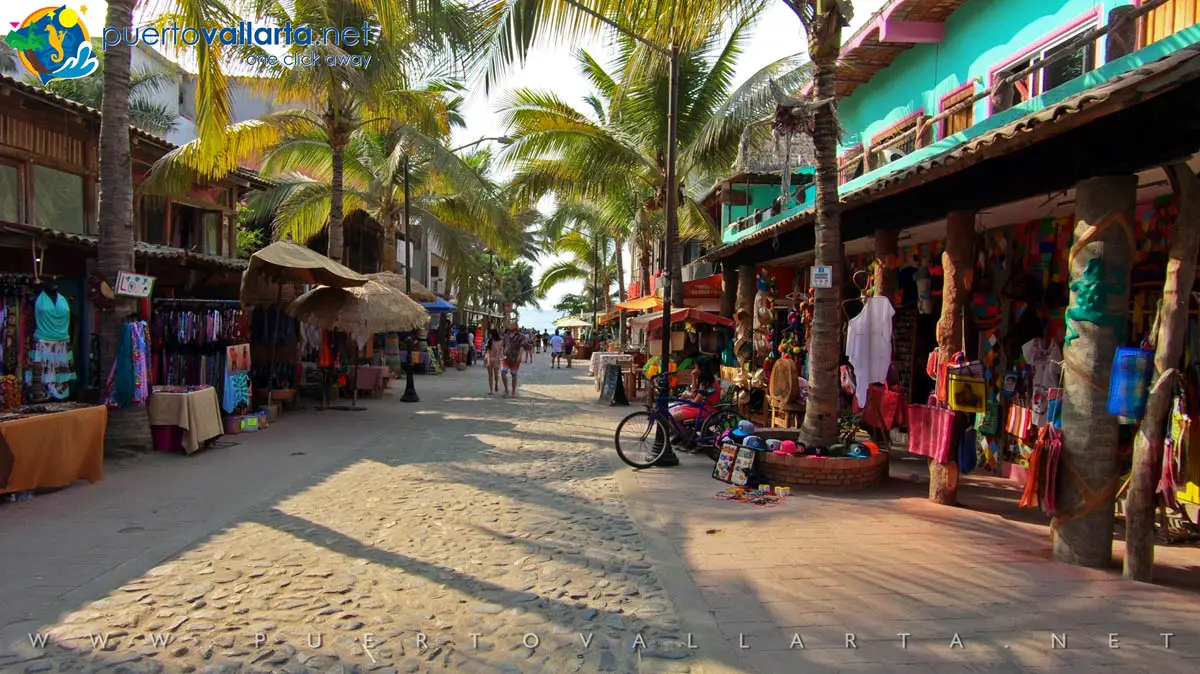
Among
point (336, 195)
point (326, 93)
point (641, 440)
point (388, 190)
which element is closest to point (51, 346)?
point (326, 93)

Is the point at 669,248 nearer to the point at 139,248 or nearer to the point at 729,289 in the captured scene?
the point at 729,289

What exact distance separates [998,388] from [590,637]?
237 inches

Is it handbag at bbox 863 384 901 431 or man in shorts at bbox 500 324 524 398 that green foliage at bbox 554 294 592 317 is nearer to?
man in shorts at bbox 500 324 524 398

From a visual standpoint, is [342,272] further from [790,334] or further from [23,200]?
[790,334]

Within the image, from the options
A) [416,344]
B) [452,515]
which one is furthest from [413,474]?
[416,344]

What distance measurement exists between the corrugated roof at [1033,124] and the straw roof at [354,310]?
9412 mm

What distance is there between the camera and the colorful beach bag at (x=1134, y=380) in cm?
464

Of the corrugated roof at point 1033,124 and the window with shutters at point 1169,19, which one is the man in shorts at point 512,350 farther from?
the window with shutters at point 1169,19

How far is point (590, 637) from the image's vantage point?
4.03 m

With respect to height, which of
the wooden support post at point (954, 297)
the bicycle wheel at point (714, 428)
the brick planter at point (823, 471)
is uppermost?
the wooden support post at point (954, 297)

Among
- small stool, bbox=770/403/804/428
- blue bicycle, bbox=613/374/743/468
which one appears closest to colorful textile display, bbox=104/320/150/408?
blue bicycle, bbox=613/374/743/468

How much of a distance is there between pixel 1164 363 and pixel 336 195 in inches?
556

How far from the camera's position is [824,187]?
24.6ft

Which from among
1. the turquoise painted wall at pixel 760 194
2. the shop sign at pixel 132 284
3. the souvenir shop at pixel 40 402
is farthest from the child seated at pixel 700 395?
the turquoise painted wall at pixel 760 194
